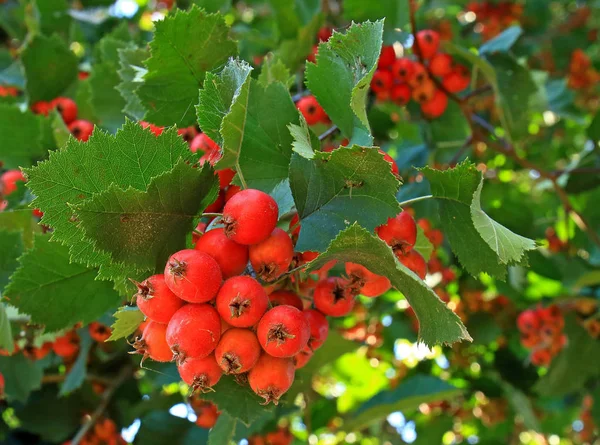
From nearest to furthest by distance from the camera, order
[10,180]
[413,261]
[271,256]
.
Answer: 1. [271,256]
2. [413,261]
3. [10,180]

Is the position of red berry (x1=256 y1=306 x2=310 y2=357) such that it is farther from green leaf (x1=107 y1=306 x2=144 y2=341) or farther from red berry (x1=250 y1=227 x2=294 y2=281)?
green leaf (x1=107 y1=306 x2=144 y2=341)

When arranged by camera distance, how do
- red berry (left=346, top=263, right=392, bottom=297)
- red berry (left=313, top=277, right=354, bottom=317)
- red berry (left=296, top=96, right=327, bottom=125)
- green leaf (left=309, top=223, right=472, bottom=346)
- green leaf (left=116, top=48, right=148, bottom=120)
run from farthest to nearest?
red berry (left=296, top=96, right=327, bottom=125) < green leaf (left=116, top=48, right=148, bottom=120) < red berry (left=313, top=277, right=354, bottom=317) < red berry (left=346, top=263, right=392, bottom=297) < green leaf (left=309, top=223, right=472, bottom=346)

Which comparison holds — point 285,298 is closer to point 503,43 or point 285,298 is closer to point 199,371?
point 199,371

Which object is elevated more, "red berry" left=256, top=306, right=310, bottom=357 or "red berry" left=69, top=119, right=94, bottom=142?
"red berry" left=256, top=306, right=310, bottom=357

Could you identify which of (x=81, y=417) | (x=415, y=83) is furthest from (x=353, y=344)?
(x=81, y=417)

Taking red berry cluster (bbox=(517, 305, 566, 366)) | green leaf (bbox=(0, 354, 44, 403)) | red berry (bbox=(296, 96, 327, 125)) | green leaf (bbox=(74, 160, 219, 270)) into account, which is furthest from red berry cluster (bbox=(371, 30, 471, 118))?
green leaf (bbox=(0, 354, 44, 403))

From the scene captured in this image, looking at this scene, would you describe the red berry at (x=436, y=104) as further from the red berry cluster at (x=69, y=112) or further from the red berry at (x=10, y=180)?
the red berry at (x=10, y=180)

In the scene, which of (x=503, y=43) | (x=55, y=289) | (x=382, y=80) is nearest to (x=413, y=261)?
(x=55, y=289)

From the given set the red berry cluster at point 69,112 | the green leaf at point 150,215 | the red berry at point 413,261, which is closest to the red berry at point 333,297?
the red berry at point 413,261
